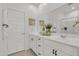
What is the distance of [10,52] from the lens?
4.39 ft

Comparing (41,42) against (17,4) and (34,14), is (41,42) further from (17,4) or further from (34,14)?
(17,4)

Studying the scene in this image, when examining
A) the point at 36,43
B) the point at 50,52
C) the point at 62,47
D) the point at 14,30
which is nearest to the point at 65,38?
the point at 62,47

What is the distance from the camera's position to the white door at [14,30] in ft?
4.37

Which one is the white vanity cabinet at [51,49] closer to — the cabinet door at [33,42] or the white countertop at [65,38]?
the white countertop at [65,38]

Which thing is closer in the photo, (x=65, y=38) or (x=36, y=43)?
(x=65, y=38)

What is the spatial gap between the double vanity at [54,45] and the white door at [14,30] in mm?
162

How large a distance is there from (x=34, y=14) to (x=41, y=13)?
0.10 metres

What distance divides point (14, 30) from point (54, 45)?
60 centimetres

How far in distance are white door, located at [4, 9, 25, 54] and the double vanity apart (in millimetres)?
162

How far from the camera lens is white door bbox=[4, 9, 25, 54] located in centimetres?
133

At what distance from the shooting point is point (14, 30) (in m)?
1.36

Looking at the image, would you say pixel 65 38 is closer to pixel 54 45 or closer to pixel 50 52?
pixel 54 45

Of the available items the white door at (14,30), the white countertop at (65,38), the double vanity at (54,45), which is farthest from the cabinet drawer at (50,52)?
the white door at (14,30)

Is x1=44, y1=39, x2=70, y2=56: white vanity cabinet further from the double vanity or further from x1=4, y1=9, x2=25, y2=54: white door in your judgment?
x1=4, y1=9, x2=25, y2=54: white door
